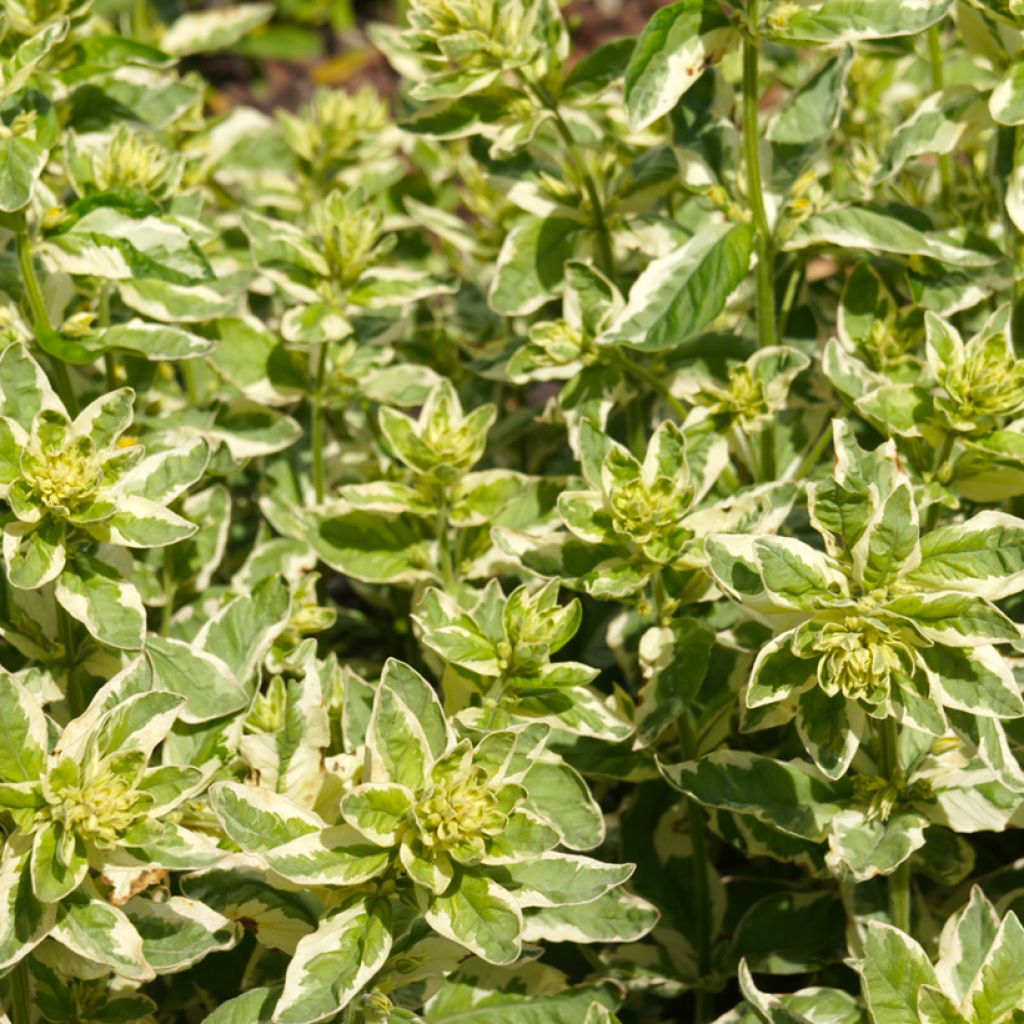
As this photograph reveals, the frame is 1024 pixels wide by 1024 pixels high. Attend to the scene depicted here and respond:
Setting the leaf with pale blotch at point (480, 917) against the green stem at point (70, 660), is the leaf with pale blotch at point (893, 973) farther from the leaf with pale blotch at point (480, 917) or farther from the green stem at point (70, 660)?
the green stem at point (70, 660)

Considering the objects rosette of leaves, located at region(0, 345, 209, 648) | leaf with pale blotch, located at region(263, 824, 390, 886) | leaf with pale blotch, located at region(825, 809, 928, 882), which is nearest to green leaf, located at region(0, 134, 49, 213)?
rosette of leaves, located at region(0, 345, 209, 648)

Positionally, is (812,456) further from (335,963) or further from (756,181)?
(335,963)

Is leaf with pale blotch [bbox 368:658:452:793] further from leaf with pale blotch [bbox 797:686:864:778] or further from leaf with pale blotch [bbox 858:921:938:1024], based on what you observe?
leaf with pale blotch [bbox 858:921:938:1024]

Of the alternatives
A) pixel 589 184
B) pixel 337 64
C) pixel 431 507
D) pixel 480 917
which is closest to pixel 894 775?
pixel 480 917

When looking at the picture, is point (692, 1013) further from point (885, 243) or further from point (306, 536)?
point (885, 243)

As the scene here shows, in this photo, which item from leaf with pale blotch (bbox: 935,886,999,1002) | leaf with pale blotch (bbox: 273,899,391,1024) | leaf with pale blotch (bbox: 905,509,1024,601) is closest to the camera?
leaf with pale blotch (bbox: 273,899,391,1024)

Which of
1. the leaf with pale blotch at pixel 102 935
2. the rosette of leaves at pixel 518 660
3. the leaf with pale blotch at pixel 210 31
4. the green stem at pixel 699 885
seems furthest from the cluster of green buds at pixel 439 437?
the leaf with pale blotch at pixel 210 31
